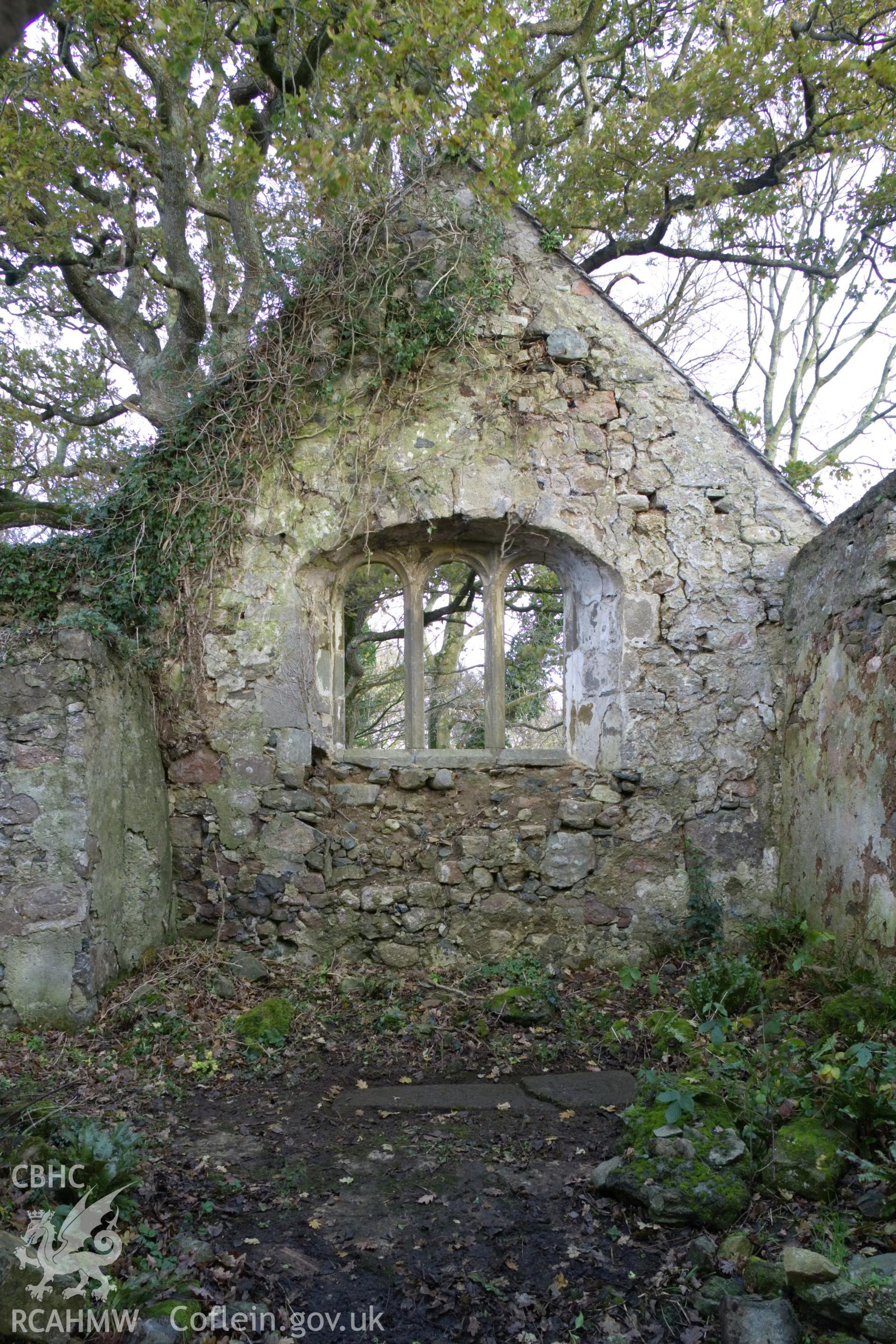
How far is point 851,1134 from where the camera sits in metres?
2.99

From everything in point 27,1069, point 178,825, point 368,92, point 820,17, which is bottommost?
point 27,1069

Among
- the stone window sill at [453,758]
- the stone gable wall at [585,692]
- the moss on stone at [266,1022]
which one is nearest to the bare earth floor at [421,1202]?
the moss on stone at [266,1022]

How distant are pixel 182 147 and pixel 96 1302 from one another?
25.0ft

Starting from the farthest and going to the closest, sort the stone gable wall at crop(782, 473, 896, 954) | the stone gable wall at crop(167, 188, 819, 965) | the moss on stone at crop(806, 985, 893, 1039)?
the stone gable wall at crop(167, 188, 819, 965) < the stone gable wall at crop(782, 473, 896, 954) < the moss on stone at crop(806, 985, 893, 1039)

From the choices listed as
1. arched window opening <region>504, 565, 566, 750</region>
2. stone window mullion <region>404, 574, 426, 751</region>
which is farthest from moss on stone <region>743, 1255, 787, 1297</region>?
arched window opening <region>504, 565, 566, 750</region>

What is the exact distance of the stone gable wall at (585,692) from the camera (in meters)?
5.59

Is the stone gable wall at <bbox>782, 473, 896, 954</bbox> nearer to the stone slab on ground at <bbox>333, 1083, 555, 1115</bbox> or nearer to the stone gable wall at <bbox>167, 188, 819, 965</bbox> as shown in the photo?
the stone gable wall at <bbox>167, 188, 819, 965</bbox>

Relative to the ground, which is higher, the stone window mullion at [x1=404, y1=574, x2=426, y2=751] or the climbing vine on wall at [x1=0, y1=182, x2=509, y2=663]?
the climbing vine on wall at [x1=0, y1=182, x2=509, y2=663]

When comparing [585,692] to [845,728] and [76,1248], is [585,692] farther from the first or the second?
[76,1248]

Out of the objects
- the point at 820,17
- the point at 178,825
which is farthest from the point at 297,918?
the point at 820,17

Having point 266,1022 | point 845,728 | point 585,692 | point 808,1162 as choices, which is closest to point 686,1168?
point 808,1162

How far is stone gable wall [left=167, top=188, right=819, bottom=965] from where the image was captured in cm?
559

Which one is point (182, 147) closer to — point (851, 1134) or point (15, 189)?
point (15, 189)

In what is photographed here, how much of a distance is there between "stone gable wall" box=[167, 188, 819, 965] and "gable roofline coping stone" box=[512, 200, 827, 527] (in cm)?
3
